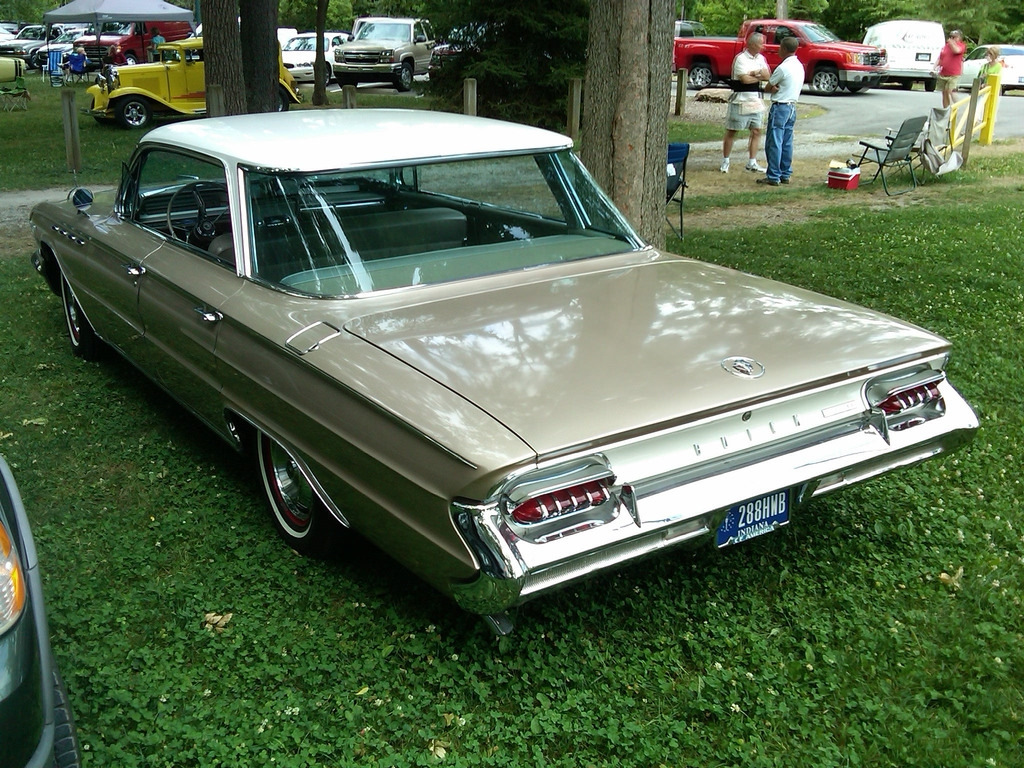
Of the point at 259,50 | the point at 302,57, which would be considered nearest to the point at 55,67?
the point at 302,57

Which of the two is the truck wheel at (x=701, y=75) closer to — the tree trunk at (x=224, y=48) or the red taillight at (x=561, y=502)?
the tree trunk at (x=224, y=48)

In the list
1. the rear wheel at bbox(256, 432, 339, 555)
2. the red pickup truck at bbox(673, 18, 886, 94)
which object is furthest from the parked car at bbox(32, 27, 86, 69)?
the rear wheel at bbox(256, 432, 339, 555)

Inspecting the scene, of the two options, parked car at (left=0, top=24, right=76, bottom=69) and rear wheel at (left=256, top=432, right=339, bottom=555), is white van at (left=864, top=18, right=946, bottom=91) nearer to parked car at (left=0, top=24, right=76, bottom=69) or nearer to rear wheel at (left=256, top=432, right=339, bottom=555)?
rear wheel at (left=256, top=432, right=339, bottom=555)

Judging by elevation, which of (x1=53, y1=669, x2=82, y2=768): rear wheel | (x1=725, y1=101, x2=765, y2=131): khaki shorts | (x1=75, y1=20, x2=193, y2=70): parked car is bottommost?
(x1=53, y1=669, x2=82, y2=768): rear wheel

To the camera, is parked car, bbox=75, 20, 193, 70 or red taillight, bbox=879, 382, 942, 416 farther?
parked car, bbox=75, 20, 193, 70

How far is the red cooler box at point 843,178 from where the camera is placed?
12047mm

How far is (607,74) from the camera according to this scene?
264 inches

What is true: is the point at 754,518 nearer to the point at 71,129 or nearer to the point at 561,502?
the point at 561,502

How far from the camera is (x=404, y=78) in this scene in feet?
88.4

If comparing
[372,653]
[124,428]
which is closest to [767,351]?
[372,653]

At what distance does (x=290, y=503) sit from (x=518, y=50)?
1360cm

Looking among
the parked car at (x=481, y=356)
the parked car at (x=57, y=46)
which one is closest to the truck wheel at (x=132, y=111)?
the parked car at (x=481, y=356)

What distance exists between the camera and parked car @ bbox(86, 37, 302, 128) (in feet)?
60.9

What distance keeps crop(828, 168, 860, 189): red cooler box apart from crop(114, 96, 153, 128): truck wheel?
41.8 ft
